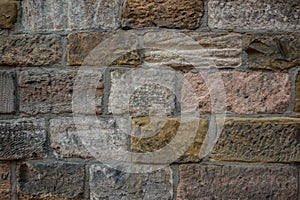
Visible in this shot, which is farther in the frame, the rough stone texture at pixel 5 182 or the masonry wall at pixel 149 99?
the rough stone texture at pixel 5 182

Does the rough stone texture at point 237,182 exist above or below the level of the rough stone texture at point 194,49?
below

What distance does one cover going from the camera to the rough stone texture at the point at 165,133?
1.76 metres

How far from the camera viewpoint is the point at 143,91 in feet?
5.82

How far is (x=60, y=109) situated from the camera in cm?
181

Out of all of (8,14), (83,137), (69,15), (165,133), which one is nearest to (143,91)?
(165,133)

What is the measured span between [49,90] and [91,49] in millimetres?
273

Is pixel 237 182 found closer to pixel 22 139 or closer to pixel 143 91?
pixel 143 91

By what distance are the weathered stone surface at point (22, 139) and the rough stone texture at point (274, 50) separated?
1021 mm

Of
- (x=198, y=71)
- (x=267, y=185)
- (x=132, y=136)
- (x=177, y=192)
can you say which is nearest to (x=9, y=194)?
(x=132, y=136)

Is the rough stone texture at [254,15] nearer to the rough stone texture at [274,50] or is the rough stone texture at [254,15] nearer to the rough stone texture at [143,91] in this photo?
the rough stone texture at [274,50]

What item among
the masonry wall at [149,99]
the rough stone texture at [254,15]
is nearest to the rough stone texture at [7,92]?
the masonry wall at [149,99]

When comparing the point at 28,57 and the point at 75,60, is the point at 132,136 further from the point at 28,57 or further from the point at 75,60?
the point at 28,57

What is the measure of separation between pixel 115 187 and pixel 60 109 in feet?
1.45

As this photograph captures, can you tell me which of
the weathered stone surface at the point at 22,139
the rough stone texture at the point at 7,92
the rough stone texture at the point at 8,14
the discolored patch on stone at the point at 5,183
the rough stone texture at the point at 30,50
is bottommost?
the discolored patch on stone at the point at 5,183
